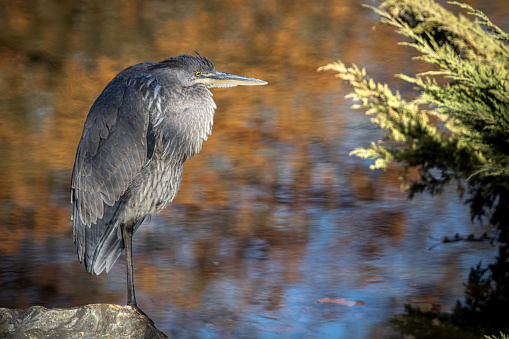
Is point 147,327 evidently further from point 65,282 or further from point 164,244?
point 164,244

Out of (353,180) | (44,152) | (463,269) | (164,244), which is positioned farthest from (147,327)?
(44,152)

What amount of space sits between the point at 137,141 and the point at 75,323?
106 cm

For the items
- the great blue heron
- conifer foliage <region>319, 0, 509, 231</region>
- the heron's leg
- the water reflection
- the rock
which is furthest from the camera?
the water reflection

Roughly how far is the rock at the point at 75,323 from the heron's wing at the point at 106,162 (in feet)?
1.95

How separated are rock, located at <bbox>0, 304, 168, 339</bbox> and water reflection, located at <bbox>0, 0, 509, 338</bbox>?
4.04 ft

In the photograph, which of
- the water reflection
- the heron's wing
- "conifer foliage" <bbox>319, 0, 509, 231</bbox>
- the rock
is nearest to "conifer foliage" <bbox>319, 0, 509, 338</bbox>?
"conifer foliage" <bbox>319, 0, 509, 231</bbox>

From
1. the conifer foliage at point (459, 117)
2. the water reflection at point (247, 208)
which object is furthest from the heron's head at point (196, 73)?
the water reflection at point (247, 208)

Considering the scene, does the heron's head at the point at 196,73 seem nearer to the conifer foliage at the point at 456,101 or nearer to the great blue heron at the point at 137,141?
the great blue heron at the point at 137,141

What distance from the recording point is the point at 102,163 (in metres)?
4.40

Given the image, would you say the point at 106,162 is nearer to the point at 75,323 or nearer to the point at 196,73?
the point at 196,73

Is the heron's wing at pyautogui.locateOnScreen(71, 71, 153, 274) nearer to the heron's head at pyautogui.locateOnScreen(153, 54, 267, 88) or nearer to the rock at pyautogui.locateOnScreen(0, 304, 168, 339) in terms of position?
the heron's head at pyautogui.locateOnScreen(153, 54, 267, 88)

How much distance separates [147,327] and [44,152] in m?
5.14

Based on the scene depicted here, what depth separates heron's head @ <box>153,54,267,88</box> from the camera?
4320 millimetres

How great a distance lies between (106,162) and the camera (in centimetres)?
439
